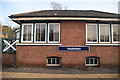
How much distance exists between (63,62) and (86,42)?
262 centimetres

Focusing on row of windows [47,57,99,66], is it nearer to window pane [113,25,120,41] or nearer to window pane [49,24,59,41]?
window pane [49,24,59,41]

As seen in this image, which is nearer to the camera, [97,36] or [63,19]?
[63,19]

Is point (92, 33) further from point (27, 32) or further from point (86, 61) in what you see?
point (27, 32)

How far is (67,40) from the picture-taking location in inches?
328

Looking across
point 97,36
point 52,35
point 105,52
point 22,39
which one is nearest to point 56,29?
point 52,35

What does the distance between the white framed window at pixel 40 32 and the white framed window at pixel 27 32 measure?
0.44m

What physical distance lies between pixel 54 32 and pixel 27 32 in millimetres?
2400

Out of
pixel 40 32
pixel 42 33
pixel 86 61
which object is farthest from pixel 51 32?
pixel 86 61

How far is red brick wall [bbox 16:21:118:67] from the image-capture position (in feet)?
26.8

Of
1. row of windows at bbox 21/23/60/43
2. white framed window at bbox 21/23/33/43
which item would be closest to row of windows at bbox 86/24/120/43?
row of windows at bbox 21/23/60/43

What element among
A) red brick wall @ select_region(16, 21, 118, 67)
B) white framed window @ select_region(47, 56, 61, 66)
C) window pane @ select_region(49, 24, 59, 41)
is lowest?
white framed window @ select_region(47, 56, 61, 66)

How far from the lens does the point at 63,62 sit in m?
8.16

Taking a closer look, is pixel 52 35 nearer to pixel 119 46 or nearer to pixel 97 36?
pixel 97 36

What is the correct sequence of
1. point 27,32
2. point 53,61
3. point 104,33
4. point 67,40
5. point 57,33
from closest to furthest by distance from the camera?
1. point 67,40
2. point 53,61
3. point 57,33
4. point 27,32
5. point 104,33
